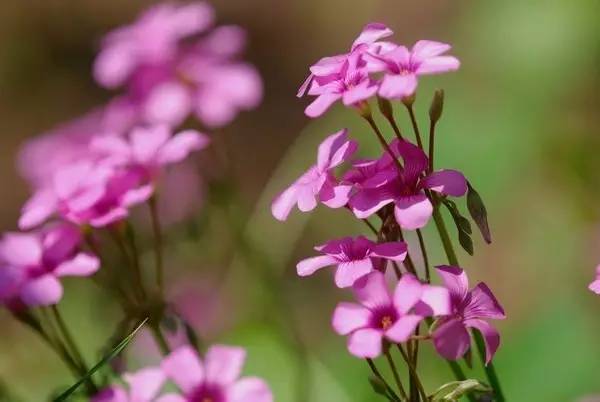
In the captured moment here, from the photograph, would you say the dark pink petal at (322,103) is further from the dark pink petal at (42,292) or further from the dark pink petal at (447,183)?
the dark pink petal at (42,292)

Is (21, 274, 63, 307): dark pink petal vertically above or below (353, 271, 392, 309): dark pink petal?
above

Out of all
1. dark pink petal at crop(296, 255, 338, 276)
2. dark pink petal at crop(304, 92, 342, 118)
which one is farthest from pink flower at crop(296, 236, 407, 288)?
dark pink petal at crop(304, 92, 342, 118)

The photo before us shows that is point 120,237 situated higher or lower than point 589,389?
higher

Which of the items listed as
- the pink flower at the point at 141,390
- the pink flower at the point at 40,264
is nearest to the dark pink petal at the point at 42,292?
the pink flower at the point at 40,264

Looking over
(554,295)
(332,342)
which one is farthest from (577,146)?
(332,342)

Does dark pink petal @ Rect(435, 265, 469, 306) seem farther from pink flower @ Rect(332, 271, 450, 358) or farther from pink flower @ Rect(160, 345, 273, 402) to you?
pink flower @ Rect(160, 345, 273, 402)

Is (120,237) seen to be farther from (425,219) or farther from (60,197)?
(425,219)

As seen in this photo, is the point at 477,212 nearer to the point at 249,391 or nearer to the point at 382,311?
the point at 382,311


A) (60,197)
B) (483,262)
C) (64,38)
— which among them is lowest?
(483,262)
